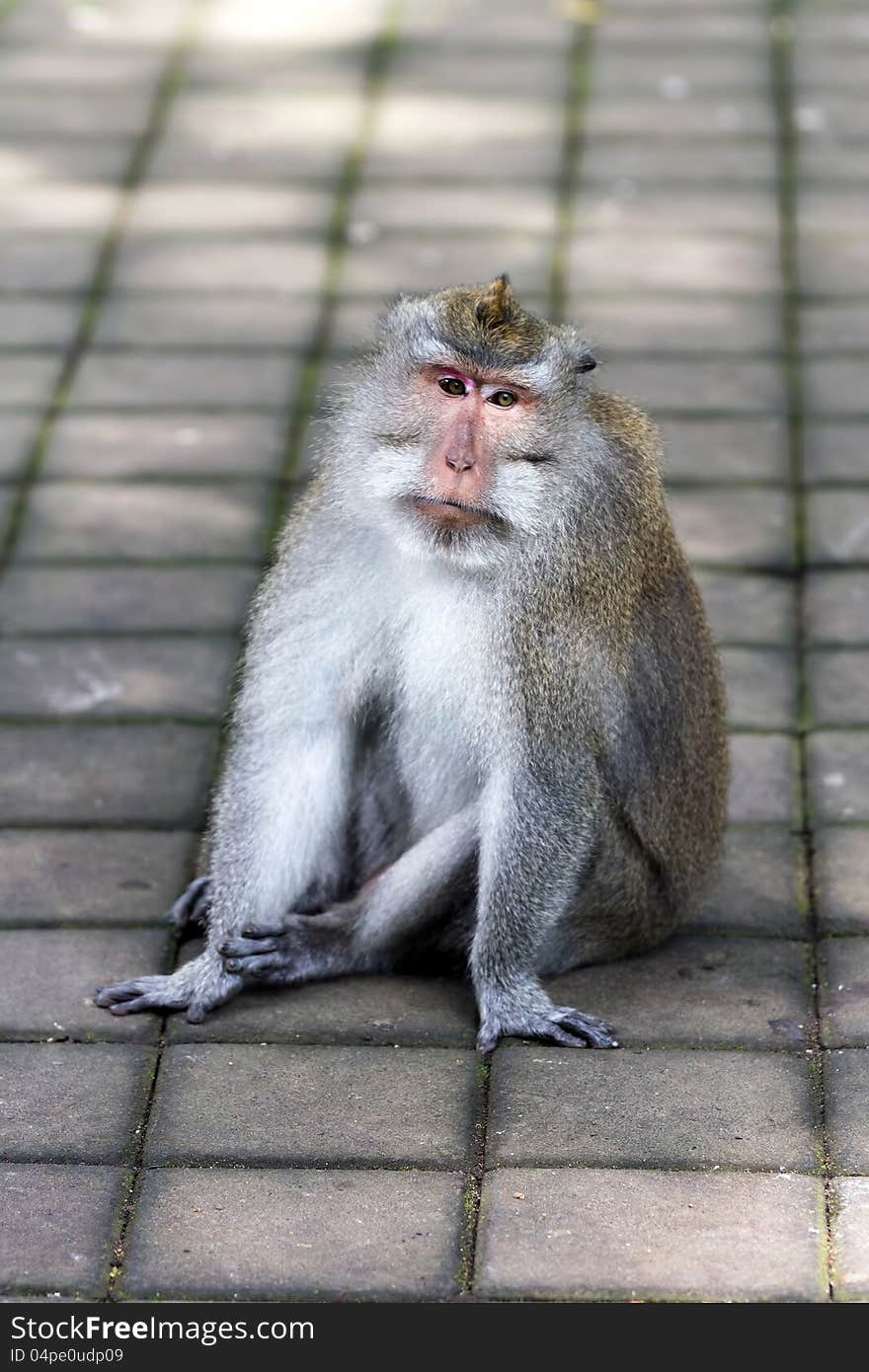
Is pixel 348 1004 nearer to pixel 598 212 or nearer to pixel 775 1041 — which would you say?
pixel 775 1041

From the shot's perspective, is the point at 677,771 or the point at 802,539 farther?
the point at 802,539

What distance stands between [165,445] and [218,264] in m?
1.19

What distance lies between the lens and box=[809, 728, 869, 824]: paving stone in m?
5.15

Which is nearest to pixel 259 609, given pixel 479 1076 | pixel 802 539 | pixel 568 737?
pixel 568 737

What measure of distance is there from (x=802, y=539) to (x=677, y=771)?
5.66ft

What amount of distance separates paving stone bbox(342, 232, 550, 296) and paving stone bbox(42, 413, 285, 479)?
0.85 m

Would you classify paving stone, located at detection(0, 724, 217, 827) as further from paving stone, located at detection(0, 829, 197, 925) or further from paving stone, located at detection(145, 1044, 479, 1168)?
paving stone, located at detection(145, 1044, 479, 1168)

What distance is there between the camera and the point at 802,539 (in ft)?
20.3

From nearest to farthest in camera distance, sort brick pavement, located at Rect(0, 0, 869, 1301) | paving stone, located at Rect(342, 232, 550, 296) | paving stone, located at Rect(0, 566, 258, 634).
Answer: brick pavement, located at Rect(0, 0, 869, 1301) → paving stone, located at Rect(0, 566, 258, 634) → paving stone, located at Rect(342, 232, 550, 296)

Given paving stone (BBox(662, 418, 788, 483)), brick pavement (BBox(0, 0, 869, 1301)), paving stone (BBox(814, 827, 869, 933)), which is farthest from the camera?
paving stone (BBox(662, 418, 788, 483))

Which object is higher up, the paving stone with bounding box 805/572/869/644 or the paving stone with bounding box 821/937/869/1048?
the paving stone with bounding box 805/572/869/644

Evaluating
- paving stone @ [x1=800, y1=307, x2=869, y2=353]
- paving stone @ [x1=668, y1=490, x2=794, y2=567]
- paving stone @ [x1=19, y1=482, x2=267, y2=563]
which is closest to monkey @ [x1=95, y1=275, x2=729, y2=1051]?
paving stone @ [x1=668, y1=490, x2=794, y2=567]

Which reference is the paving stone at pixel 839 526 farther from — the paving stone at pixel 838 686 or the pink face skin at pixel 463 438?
the pink face skin at pixel 463 438

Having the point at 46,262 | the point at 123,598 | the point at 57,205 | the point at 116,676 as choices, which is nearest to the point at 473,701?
the point at 116,676
